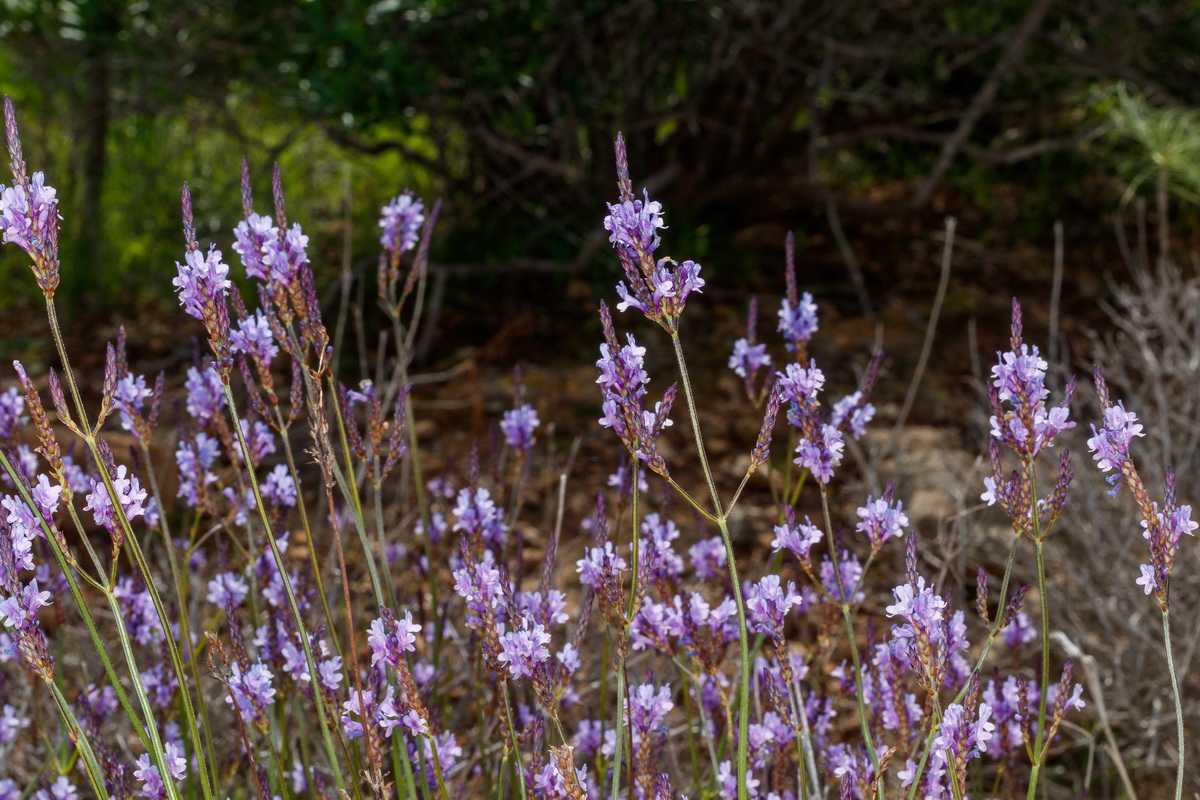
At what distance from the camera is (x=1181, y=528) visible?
50.2 inches

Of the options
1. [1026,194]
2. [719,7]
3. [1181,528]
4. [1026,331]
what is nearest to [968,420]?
[1026,331]

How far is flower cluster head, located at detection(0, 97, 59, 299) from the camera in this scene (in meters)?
1.17

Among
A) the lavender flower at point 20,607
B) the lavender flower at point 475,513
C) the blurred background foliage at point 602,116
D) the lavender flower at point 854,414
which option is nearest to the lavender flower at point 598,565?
the lavender flower at point 475,513

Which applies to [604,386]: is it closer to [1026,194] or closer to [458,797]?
[458,797]

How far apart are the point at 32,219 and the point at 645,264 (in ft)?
2.06

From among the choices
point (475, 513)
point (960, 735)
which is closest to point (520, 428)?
point (475, 513)

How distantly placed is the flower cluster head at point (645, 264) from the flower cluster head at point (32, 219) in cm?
57

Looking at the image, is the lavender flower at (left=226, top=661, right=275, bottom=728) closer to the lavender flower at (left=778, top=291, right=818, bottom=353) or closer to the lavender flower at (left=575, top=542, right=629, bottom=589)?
the lavender flower at (left=575, top=542, right=629, bottom=589)

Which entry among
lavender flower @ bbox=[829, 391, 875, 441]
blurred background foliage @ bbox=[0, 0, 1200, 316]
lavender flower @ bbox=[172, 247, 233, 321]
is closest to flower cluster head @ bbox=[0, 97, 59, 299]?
lavender flower @ bbox=[172, 247, 233, 321]

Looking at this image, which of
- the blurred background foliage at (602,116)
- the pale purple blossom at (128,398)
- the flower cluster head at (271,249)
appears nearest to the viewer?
the flower cluster head at (271,249)

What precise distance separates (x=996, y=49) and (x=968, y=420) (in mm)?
2013

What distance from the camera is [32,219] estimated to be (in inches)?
47.0

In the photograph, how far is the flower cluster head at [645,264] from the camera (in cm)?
119

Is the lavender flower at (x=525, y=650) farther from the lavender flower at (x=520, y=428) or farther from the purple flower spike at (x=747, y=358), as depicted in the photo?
the lavender flower at (x=520, y=428)
